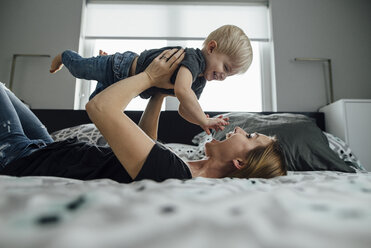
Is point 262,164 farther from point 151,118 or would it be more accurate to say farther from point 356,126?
point 356,126

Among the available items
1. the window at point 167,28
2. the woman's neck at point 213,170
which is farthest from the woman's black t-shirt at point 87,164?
the window at point 167,28

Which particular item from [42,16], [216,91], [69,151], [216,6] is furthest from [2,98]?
[216,6]

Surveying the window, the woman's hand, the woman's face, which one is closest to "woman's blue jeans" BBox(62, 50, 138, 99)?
the woman's hand

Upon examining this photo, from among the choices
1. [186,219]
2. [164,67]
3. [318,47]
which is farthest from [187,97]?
[318,47]

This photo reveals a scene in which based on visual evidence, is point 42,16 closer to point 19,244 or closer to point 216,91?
point 216,91

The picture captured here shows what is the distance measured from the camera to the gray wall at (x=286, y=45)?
2654 millimetres

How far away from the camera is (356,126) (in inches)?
79.4

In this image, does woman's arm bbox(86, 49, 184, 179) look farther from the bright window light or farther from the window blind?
the window blind

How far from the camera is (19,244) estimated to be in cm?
23

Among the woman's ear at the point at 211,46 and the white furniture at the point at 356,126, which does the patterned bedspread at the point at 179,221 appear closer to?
the woman's ear at the point at 211,46

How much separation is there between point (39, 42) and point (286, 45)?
8.94ft

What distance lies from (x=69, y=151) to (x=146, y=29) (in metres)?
2.24

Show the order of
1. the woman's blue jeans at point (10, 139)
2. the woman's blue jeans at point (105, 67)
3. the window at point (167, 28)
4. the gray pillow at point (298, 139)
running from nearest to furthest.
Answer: the woman's blue jeans at point (10, 139)
the woman's blue jeans at point (105, 67)
the gray pillow at point (298, 139)
the window at point (167, 28)

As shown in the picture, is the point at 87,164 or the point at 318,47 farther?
the point at 318,47
